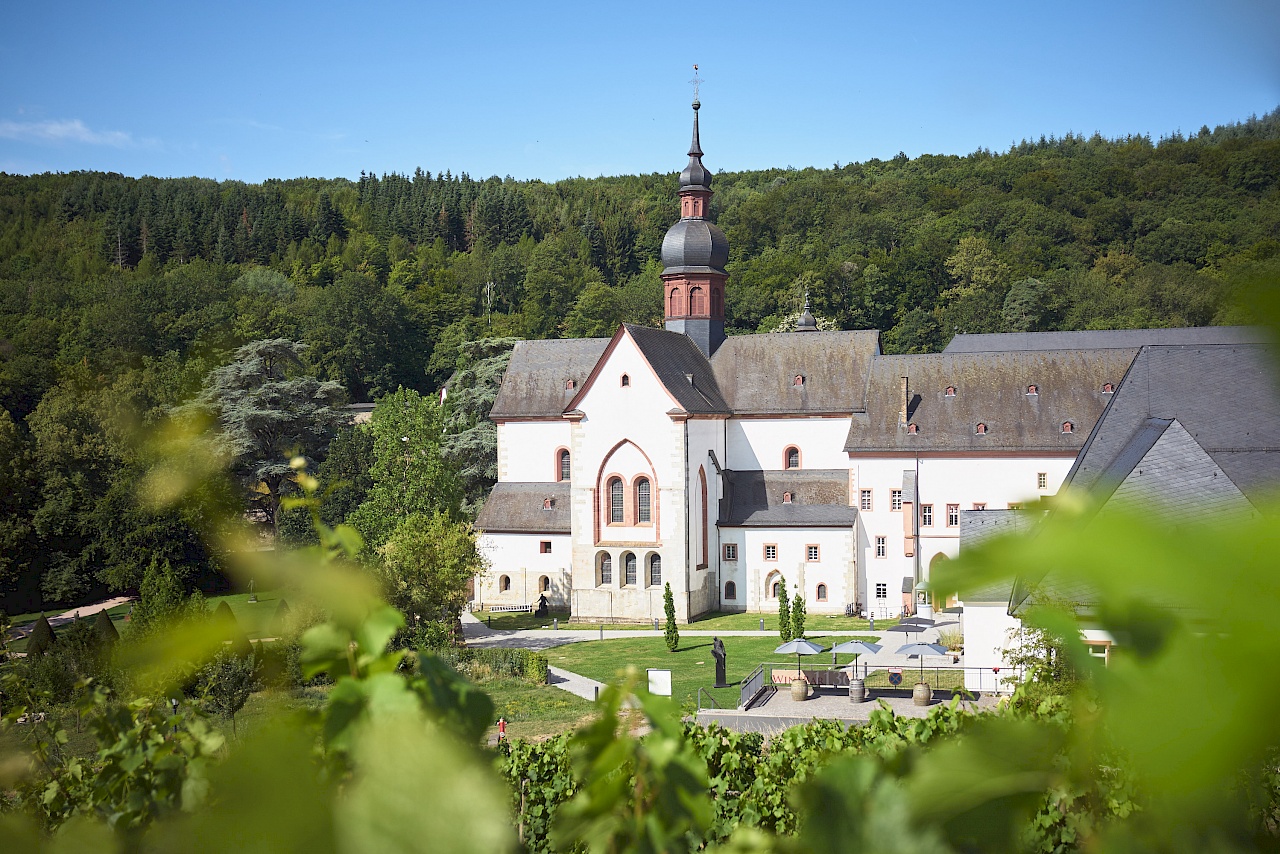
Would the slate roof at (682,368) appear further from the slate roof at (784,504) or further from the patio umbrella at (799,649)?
the patio umbrella at (799,649)

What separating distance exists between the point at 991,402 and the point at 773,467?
8.48m

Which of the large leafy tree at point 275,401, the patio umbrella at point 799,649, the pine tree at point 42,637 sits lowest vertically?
the patio umbrella at point 799,649

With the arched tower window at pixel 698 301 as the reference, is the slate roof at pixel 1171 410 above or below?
below

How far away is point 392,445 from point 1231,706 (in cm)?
4345

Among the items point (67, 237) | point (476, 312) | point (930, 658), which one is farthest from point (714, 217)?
point (930, 658)

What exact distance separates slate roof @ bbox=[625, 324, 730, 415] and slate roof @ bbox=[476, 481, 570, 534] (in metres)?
6.91

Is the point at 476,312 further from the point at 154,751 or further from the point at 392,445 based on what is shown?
the point at 154,751

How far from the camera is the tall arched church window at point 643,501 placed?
38.7m

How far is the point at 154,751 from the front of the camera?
2.89 metres

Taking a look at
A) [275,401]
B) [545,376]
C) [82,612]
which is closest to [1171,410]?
[545,376]

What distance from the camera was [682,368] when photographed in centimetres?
4128

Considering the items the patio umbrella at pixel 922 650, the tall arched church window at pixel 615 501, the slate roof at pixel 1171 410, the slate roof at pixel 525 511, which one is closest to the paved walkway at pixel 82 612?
the slate roof at pixel 525 511

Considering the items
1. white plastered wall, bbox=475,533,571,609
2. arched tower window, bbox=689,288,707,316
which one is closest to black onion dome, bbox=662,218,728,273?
arched tower window, bbox=689,288,707,316

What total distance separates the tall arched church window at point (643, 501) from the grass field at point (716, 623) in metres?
3.72
